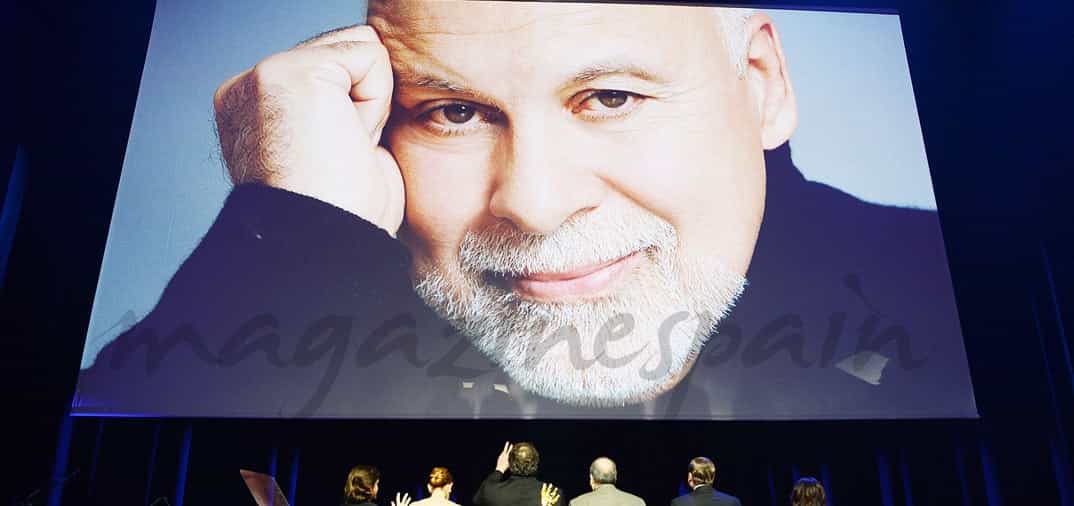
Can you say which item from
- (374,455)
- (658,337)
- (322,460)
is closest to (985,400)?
(658,337)

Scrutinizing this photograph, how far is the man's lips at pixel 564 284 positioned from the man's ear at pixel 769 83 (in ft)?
3.59

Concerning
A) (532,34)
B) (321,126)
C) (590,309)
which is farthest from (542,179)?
(321,126)

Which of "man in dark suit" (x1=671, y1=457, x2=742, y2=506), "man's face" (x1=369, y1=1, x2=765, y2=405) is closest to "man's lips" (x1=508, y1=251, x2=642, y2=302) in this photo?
"man's face" (x1=369, y1=1, x2=765, y2=405)

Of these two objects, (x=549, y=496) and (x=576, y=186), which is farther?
(x=576, y=186)

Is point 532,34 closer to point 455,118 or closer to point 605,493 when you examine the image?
point 455,118

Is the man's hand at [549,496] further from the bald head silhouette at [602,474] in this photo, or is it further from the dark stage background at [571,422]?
the dark stage background at [571,422]

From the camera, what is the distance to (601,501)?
9.07ft

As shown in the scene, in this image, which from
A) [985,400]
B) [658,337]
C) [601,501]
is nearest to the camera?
[601,501]

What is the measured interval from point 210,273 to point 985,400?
3.80 meters

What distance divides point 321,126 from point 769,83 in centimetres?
217

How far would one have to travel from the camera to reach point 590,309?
3504 mm

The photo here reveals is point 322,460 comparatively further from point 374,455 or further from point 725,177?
point 725,177

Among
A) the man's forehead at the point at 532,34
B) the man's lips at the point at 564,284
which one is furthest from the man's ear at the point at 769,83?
the man's lips at the point at 564,284

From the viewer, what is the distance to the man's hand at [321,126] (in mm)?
3619
